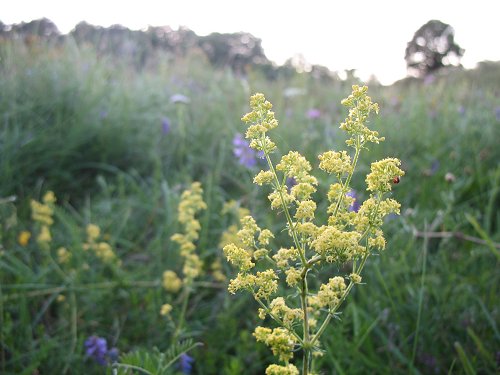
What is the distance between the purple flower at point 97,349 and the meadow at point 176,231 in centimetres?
2

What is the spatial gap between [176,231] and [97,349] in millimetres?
766

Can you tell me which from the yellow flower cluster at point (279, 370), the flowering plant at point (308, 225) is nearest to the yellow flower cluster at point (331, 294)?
the flowering plant at point (308, 225)

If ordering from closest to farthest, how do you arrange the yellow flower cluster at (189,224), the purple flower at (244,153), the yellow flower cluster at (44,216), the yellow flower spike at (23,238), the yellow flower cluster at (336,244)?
the yellow flower cluster at (336,244) → the yellow flower cluster at (189,224) → the yellow flower cluster at (44,216) → the yellow flower spike at (23,238) → the purple flower at (244,153)

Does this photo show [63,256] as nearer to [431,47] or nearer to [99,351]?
[99,351]

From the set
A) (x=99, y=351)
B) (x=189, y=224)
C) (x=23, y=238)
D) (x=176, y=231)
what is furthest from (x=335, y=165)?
(x=23, y=238)

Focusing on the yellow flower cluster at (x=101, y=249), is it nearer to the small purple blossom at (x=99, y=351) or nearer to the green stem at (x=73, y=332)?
the green stem at (x=73, y=332)

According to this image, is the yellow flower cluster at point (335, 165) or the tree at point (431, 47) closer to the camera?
the yellow flower cluster at point (335, 165)

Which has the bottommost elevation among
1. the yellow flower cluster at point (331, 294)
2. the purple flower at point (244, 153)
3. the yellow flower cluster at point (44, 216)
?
the yellow flower cluster at point (44, 216)

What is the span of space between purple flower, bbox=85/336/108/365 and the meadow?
0.02m

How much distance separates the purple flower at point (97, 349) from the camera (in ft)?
5.16

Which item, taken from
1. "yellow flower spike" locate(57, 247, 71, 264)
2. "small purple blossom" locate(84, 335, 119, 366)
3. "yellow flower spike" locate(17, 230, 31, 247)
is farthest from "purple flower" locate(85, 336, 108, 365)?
"yellow flower spike" locate(17, 230, 31, 247)

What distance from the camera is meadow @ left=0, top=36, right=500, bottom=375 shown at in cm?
159

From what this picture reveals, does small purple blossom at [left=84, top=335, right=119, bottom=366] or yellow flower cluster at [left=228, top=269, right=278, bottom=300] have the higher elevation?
yellow flower cluster at [left=228, top=269, right=278, bottom=300]

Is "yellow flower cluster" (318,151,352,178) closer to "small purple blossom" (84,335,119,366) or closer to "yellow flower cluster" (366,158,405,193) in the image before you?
"yellow flower cluster" (366,158,405,193)
